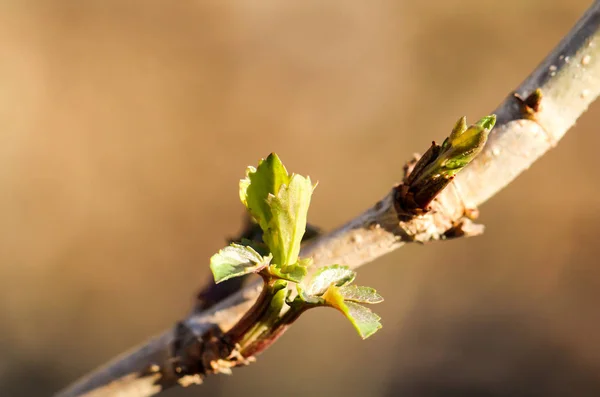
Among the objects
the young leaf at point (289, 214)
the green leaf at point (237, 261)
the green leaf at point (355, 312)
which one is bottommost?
the green leaf at point (355, 312)

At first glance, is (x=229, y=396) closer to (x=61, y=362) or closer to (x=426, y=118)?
(x=61, y=362)
